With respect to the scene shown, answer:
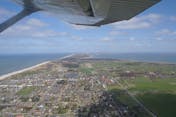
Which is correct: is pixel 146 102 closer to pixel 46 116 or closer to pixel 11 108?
pixel 46 116

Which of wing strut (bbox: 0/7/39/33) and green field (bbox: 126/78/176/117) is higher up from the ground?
wing strut (bbox: 0/7/39/33)

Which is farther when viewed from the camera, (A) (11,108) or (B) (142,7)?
(A) (11,108)

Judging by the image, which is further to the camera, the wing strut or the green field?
the green field

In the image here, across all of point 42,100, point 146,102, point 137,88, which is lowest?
point 137,88

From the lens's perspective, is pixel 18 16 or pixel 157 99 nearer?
pixel 18 16

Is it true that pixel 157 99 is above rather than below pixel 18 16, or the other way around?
below

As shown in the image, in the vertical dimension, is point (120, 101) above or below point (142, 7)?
below

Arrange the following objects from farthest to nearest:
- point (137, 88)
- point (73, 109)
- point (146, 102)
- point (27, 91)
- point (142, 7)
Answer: point (137, 88), point (27, 91), point (146, 102), point (73, 109), point (142, 7)

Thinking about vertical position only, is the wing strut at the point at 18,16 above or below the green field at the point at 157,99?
above

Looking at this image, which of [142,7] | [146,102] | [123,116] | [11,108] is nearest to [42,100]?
[11,108]

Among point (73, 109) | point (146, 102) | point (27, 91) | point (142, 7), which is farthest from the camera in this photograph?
point (27, 91)

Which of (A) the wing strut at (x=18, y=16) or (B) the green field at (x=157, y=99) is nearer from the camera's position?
(A) the wing strut at (x=18, y=16)
